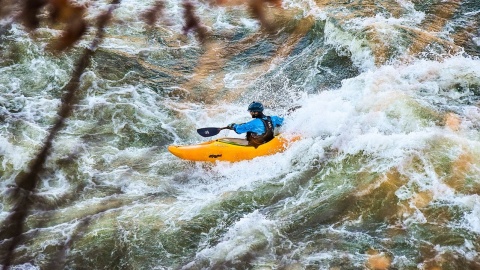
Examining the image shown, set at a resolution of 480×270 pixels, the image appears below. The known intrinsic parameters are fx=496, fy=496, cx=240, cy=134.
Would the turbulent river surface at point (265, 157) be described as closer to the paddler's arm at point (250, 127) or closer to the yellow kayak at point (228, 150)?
the yellow kayak at point (228, 150)

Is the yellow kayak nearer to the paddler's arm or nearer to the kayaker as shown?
the kayaker

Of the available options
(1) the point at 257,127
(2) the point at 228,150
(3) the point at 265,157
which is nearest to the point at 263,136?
(1) the point at 257,127

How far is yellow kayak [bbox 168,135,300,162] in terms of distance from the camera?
281 inches

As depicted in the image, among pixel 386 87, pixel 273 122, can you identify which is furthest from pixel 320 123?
pixel 386 87

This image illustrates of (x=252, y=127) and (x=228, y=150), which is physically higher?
(x=252, y=127)

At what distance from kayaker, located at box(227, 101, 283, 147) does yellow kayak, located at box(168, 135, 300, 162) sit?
103 millimetres

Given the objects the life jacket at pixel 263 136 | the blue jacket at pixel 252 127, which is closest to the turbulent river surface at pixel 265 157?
the life jacket at pixel 263 136

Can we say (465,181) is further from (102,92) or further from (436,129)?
(102,92)

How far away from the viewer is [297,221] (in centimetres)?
566

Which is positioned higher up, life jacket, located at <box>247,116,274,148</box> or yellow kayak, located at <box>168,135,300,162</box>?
life jacket, located at <box>247,116,274,148</box>

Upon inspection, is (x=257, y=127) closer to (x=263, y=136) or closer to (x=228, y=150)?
(x=263, y=136)

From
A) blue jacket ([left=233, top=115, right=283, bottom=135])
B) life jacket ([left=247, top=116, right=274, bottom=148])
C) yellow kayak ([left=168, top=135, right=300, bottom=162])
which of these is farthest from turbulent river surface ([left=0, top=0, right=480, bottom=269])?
blue jacket ([left=233, top=115, right=283, bottom=135])

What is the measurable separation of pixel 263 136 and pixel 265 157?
1.02 ft

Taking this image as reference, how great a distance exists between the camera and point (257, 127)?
7148 mm
